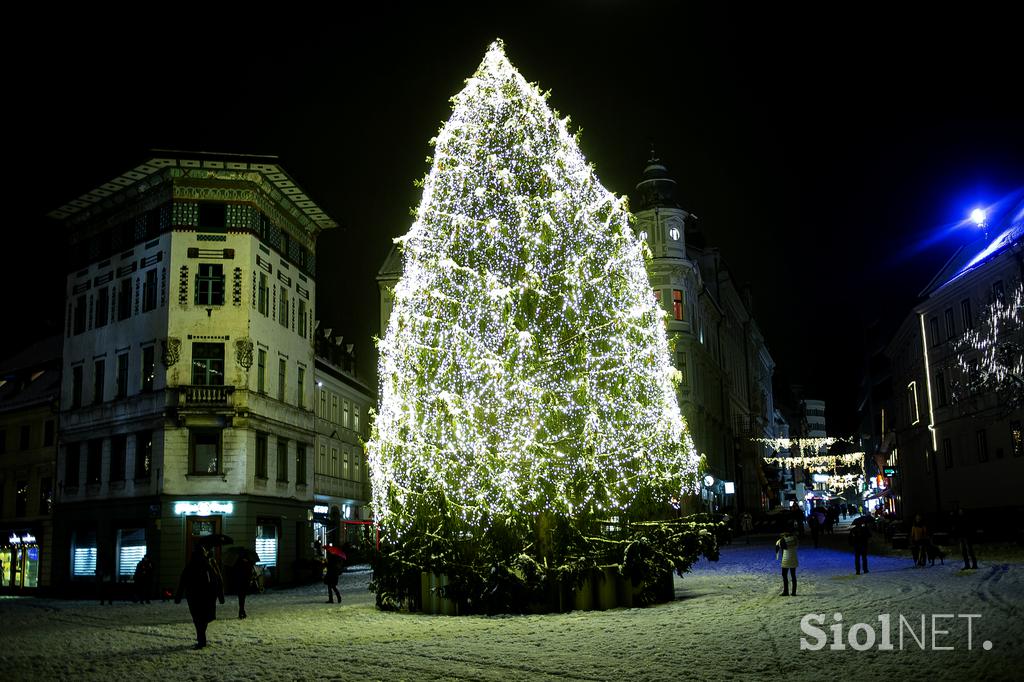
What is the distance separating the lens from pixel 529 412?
787 inches

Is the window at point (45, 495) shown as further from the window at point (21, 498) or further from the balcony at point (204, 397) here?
the balcony at point (204, 397)

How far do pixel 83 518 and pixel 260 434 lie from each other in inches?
329

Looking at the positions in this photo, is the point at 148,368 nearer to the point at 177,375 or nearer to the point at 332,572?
the point at 177,375

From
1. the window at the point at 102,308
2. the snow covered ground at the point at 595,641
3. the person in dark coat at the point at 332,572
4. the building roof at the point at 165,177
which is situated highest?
the building roof at the point at 165,177

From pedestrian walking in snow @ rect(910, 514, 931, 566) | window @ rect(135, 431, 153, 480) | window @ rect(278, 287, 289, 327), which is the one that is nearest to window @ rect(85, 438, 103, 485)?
window @ rect(135, 431, 153, 480)

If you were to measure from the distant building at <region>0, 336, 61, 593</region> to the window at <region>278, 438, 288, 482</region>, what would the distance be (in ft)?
37.5

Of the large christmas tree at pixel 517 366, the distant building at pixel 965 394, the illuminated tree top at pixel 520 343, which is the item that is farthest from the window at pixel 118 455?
the distant building at pixel 965 394

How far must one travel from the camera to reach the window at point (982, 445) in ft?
159

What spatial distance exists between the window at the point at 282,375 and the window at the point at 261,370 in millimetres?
1769

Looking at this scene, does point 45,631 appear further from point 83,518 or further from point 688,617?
point 83,518

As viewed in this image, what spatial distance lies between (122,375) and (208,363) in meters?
4.54

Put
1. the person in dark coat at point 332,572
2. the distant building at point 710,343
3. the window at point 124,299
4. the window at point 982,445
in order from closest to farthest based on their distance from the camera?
1. the person in dark coat at point 332,572
2. the window at point 124,299
3. the window at point 982,445
4. the distant building at point 710,343

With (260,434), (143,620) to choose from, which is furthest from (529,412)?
(260,434)

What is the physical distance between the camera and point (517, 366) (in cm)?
2011
